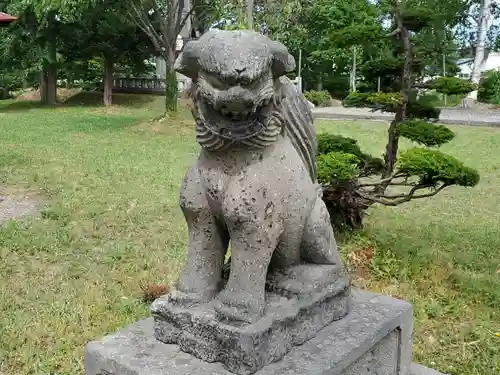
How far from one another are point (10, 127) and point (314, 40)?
1302cm

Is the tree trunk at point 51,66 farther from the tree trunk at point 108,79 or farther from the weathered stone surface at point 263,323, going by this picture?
the weathered stone surface at point 263,323

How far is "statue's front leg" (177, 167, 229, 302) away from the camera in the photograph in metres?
2.01

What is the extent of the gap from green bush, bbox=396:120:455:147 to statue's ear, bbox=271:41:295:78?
275cm

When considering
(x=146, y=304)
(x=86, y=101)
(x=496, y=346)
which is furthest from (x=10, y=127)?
(x=496, y=346)

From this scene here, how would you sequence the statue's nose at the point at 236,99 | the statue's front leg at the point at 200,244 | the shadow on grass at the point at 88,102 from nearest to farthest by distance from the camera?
the statue's nose at the point at 236,99 < the statue's front leg at the point at 200,244 < the shadow on grass at the point at 88,102

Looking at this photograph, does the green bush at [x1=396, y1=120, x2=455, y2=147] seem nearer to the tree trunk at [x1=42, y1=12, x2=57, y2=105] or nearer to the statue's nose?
the statue's nose

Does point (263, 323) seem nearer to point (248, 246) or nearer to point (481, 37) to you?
point (248, 246)

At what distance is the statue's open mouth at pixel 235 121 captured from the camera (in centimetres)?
180

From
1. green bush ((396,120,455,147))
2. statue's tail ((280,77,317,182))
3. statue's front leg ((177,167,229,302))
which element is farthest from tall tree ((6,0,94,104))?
statue's front leg ((177,167,229,302))

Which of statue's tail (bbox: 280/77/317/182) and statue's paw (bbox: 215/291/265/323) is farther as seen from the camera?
statue's tail (bbox: 280/77/317/182)

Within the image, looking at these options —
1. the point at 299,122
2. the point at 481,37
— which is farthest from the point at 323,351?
the point at 481,37

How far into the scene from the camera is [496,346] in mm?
3172

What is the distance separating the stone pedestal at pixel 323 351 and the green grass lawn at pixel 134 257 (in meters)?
0.81

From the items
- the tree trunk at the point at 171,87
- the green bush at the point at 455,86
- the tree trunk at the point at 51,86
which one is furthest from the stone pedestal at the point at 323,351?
the tree trunk at the point at 51,86
